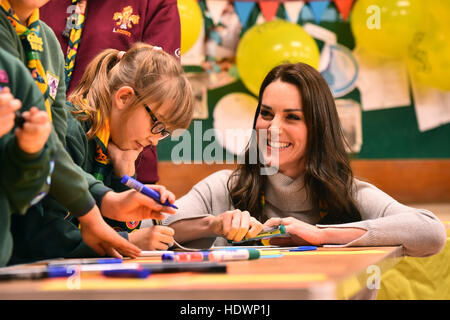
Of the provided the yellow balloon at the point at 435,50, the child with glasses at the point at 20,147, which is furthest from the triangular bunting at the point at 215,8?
the child with glasses at the point at 20,147

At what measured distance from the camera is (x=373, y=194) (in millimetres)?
1700

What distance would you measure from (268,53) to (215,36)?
66 cm

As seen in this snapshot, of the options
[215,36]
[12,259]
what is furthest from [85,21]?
[215,36]

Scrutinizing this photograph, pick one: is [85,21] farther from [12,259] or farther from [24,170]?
[24,170]

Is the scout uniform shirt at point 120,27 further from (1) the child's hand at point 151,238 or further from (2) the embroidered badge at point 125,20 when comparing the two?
(1) the child's hand at point 151,238

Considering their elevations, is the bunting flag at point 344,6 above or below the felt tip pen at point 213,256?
above

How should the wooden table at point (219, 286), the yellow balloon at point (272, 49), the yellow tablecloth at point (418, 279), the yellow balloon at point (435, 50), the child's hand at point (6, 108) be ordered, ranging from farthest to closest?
the yellow balloon at point (435, 50)
the yellow balloon at point (272, 49)
the yellow tablecloth at point (418, 279)
the child's hand at point (6, 108)
the wooden table at point (219, 286)

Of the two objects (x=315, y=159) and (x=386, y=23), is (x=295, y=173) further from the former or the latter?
(x=386, y=23)

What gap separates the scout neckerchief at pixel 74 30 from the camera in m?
1.75

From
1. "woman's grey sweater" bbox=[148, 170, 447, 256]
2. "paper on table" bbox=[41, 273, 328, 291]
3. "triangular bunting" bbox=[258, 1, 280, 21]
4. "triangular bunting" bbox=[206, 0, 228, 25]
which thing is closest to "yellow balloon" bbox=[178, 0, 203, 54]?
"triangular bunting" bbox=[206, 0, 228, 25]

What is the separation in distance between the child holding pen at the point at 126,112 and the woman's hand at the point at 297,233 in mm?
278

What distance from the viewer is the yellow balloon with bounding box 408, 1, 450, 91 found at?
122 inches

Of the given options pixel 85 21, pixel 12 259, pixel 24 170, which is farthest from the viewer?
pixel 85 21
